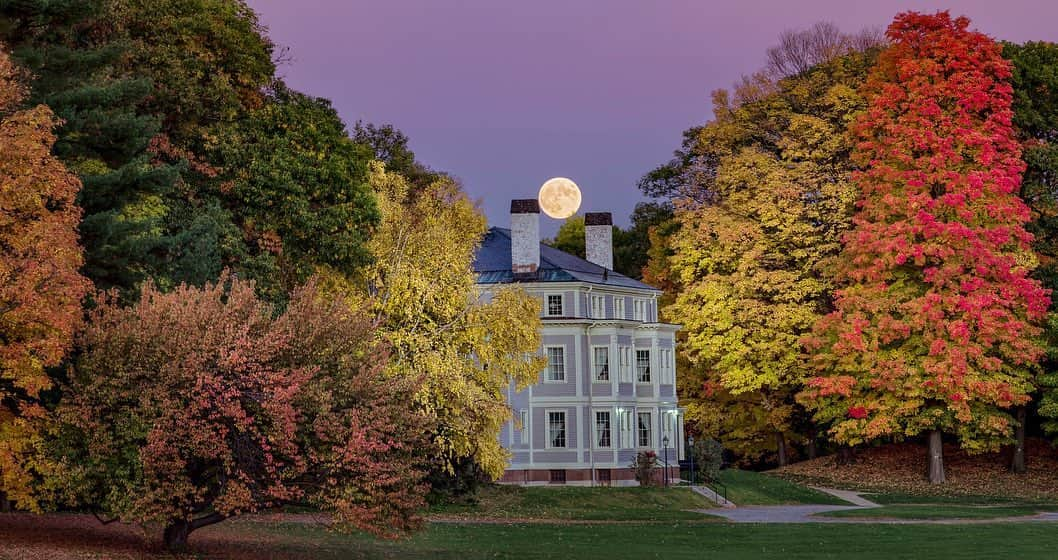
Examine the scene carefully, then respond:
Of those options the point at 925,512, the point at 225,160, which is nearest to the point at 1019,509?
the point at 925,512

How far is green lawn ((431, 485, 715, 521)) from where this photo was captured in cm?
3666

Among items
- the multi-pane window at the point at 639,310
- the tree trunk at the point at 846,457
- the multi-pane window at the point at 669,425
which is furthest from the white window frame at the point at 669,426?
the tree trunk at the point at 846,457

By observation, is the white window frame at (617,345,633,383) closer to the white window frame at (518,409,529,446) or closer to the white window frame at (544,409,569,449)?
the white window frame at (544,409,569,449)

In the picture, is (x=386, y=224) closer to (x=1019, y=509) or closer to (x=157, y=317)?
(x=157, y=317)

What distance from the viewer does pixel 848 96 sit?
53000 mm

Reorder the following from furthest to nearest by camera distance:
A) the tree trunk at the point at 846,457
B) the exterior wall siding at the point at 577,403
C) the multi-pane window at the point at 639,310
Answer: the tree trunk at the point at 846,457, the multi-pane window at the point at 639,310, the exterior wall siding at the point at 577,403

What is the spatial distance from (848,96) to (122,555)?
3944 cm

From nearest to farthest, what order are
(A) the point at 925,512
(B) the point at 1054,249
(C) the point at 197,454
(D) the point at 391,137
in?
(C) the point at 197,454 < (A) the point at 925,512 < (B) the point at 1054,249 < (D) the point at 391,137

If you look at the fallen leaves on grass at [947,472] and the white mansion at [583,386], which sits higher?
the white mansion at [583,386]

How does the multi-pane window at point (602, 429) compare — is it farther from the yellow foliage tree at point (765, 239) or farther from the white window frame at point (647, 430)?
the yellow foliage tree at point (765, 239)

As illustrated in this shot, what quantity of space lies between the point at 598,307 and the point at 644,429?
5.08 metres

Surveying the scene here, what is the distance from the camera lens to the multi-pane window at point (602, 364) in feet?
161

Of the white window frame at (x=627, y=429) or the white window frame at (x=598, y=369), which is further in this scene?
the white window frame at (x=598, y=369)

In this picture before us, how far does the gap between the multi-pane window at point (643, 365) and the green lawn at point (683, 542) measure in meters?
16.3
